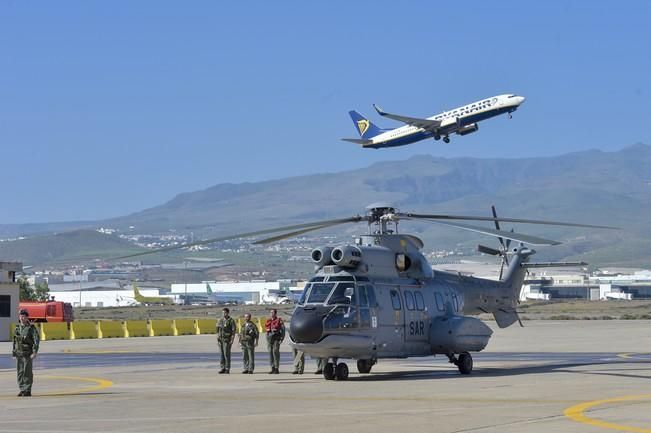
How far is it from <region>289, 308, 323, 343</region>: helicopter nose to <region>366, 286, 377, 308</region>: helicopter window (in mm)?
1340

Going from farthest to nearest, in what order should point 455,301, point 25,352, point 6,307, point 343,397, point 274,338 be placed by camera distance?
point 6,307 → point 274,338 → point 455,301 → point 25,352 → point 343,397

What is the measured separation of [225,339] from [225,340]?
0.04 meters

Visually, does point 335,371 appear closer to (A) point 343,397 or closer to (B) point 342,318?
(B) point 342,318

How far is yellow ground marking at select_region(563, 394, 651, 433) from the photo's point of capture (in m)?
16.8

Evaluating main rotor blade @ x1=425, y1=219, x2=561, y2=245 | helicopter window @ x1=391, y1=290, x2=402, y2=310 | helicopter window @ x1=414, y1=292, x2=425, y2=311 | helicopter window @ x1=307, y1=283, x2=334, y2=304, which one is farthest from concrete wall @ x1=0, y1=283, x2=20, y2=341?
main rotor blade @ x1=425, y1=219, x2=561, y2=245

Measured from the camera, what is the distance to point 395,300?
28719 mm

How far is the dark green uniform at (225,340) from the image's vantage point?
31.2 meters

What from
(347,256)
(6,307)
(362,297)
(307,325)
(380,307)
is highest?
(347,256)

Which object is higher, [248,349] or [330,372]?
[248,349]

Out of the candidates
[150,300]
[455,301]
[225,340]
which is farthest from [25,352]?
[150,300]

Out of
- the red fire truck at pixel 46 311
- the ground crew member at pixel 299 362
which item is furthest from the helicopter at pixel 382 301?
the red fire truck at pixel 46 311

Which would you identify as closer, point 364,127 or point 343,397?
point 343,397

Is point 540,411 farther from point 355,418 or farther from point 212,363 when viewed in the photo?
point 212,363

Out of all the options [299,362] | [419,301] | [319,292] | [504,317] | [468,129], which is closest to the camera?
[319,292]
